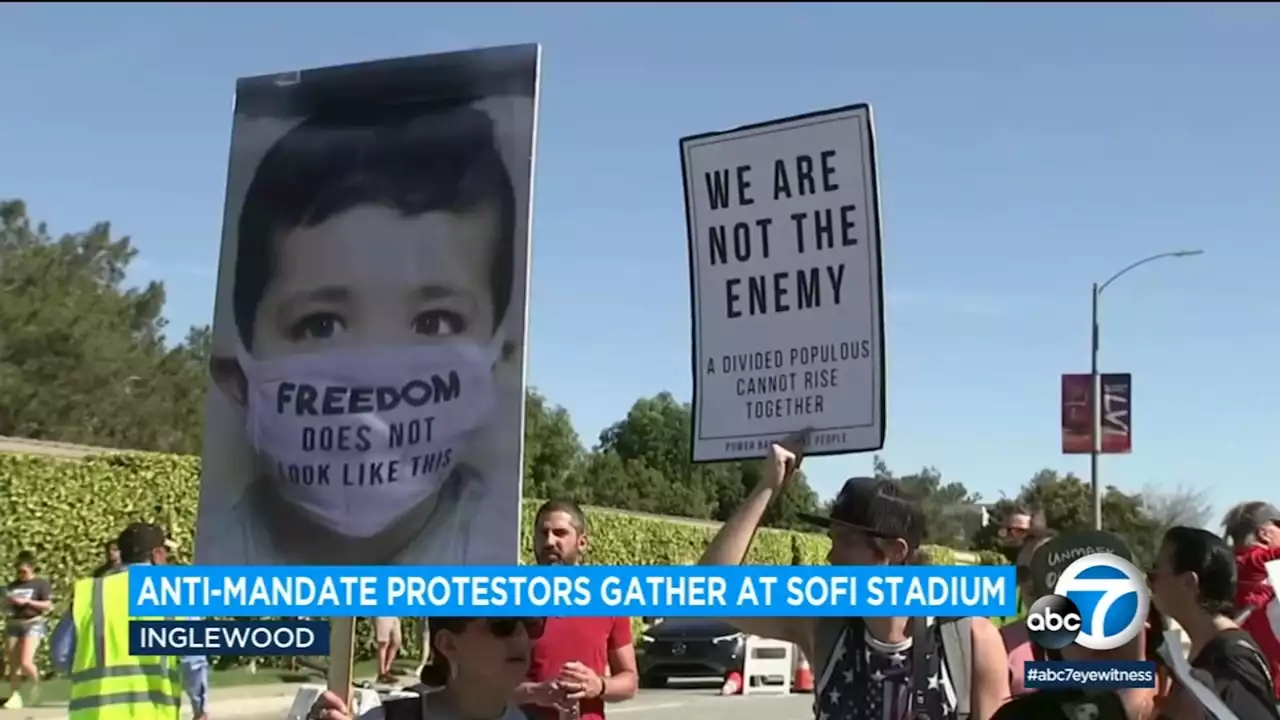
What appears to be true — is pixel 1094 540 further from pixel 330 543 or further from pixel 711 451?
pixel 330 543

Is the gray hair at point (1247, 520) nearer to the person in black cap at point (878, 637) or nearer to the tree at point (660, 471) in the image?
the person in black cap at point (878, 637)

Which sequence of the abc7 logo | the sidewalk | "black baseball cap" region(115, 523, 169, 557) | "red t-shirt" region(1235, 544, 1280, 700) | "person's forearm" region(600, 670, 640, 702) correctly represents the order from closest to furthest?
1. the abc7 logo
2. "person's forearm" region(600, 670, 640, 702)
3. "red t-shirt" region(1235, 544, 1280, 700)
4. "black baseball cap" region(115, 523, 169, 557)
5. the sidewalk

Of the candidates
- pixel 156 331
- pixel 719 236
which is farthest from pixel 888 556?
pixel 156 331

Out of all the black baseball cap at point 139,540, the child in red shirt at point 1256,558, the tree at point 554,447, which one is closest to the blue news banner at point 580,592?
the child in red shirt at point 1256,558

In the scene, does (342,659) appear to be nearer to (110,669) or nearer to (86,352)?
(110,669)

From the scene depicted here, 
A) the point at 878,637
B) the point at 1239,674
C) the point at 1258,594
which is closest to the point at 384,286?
the point at 878,637

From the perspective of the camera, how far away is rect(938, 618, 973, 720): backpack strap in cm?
361

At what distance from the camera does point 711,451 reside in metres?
4.03

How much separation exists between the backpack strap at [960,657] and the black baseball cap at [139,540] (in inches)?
138

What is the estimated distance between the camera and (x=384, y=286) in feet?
12.9

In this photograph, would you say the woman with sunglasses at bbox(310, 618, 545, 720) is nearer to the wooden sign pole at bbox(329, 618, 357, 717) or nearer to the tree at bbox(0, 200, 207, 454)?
the wooden sign pole at bbox(329, 618, 357, 717)

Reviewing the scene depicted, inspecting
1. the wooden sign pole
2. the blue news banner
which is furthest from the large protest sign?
the wooden sign pole

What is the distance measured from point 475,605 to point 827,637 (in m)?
0.85

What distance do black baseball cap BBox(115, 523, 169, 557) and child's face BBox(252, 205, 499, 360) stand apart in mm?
2331
